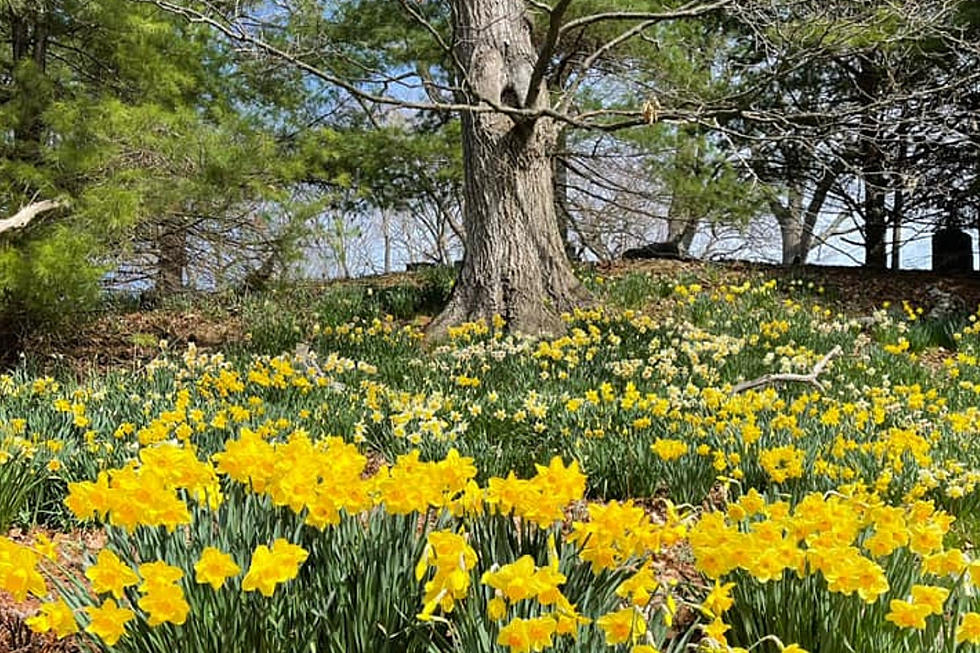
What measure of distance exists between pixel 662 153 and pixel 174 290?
17.8 ft

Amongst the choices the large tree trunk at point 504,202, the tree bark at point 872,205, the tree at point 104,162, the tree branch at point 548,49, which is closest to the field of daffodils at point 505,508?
the large tree trunk at point 504,202

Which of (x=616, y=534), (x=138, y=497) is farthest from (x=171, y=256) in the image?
(x=616, y=534)

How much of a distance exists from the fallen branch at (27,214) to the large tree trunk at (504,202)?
2799 millimetres

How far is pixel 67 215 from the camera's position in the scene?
18.2 ft

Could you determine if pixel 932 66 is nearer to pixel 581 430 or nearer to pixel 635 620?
pixel 581 430

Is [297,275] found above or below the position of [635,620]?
above

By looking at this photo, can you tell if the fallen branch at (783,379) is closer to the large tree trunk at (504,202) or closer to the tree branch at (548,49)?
the large tree trunk at (504,202)

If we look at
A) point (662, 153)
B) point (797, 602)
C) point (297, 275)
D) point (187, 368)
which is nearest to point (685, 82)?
point (662, 153)

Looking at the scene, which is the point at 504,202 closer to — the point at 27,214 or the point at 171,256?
the point at 171,256

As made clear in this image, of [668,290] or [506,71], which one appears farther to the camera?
[668,290]

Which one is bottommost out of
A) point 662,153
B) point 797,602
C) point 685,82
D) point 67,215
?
point 797,602

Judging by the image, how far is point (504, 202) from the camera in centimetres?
608

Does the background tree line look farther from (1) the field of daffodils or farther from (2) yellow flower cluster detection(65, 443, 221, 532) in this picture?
(2) yellow flower cluster detection(65, 443, 221, 532)

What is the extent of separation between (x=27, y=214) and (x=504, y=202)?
3.34m
